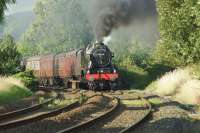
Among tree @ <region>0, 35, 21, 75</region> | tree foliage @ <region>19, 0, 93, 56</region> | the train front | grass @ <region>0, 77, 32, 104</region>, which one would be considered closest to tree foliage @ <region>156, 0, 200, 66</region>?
the train front

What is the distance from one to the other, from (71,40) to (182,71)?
5344cm

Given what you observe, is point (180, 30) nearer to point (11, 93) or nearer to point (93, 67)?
point (11, 93)

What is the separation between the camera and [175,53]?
92.5 ft

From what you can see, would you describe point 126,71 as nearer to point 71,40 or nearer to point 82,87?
point 82,87

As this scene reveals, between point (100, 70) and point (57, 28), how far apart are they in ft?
188

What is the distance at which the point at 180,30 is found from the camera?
25.3 meters

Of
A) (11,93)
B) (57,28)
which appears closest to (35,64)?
(11,93)

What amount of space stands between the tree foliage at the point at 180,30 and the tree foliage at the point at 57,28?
185 feet

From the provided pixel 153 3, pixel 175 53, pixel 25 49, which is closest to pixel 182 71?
pixel 175 53

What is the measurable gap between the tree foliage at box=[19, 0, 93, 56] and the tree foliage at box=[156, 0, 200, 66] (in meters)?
56.4

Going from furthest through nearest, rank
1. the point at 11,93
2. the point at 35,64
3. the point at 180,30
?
the point at 35,64 < the point at 11,93 < the point at 180,30

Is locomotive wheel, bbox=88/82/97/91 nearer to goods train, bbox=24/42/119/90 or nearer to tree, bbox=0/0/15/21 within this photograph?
goods train, bbox=24/42/119/90

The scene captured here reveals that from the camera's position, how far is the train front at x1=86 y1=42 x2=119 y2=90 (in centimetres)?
3412

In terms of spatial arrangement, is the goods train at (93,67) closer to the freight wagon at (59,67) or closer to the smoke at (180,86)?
the freight wagon at (59,67)
